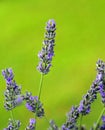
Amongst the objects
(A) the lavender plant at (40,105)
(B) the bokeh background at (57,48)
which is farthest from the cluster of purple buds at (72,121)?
(B) the bokeh background at (57,48)

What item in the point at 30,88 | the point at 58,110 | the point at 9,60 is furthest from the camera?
the point at 9,60

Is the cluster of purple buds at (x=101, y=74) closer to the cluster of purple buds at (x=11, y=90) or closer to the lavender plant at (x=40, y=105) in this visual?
the lavender plant at (x=40, y=105)

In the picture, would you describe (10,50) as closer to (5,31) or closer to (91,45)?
(5,31)

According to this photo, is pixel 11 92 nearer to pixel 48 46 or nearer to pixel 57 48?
pixel 48 46

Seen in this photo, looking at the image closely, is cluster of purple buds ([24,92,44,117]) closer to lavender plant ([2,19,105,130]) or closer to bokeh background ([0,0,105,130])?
lavender plant ([2,19,105,130])

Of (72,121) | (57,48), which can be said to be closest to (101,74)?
(72,121)

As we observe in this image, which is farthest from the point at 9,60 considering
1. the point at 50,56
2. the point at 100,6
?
the point at 50,56

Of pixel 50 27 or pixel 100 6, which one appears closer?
pixel 50 27

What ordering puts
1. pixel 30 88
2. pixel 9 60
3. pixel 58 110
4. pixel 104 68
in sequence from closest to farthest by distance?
pixel 104 68 → pixel 58 110 → pixel 30 88 → pixel 9 60

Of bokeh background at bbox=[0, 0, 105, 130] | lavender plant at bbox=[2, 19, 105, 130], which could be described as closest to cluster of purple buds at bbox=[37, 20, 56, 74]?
lavender plant at bbox=[2, 19, 105, 130]
